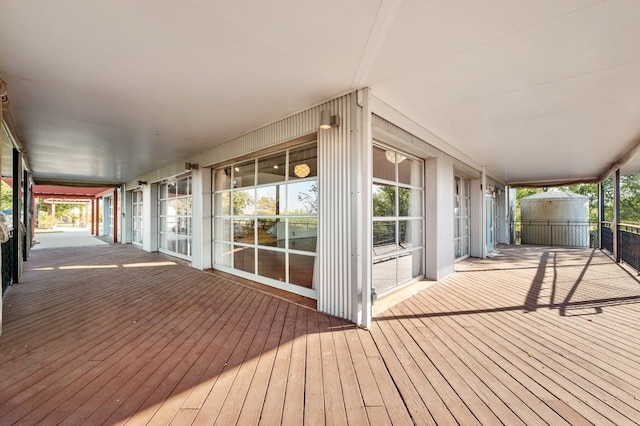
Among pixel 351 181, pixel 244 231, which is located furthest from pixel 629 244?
pixel 244 231

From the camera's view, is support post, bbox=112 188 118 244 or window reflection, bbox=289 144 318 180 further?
support post, bbox=112 188 118 244

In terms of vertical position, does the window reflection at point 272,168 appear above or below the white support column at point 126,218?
above

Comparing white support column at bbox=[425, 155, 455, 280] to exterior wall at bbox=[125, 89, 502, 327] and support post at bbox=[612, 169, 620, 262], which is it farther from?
support post at bbox=[612, 169, 620, 262]

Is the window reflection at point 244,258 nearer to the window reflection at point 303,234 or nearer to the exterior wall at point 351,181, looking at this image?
the window reflection at point 303,234

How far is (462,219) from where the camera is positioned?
7.13 metres

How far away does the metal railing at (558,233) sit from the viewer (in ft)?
35.8

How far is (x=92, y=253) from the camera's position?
28.3 ft

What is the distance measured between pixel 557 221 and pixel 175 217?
14.7 m

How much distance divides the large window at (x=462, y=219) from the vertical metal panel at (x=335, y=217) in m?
4.54

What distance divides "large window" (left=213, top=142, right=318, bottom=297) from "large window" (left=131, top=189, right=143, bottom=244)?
6301 millimetres

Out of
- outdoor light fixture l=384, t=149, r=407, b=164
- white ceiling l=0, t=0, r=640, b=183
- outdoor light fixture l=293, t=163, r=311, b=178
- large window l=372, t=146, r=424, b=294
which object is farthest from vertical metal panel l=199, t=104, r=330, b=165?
outdoor light fixture l=384, t=149, r=407, b=164

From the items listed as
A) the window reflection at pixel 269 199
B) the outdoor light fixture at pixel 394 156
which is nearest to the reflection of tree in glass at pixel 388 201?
the outdoor light fixture at pixel 394 156

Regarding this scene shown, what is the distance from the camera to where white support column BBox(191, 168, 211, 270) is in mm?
6137

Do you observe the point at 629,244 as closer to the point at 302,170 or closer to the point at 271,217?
the point at 302,170
